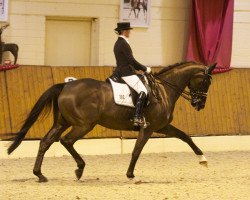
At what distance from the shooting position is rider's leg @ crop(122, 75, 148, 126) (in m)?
13.0

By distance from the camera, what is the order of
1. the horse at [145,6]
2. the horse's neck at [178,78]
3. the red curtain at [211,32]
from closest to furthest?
the horse's neck at [178,78]
the horse at [145,6]
the red curtain at [211,32]

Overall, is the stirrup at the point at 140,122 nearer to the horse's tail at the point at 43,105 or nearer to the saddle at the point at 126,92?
the saddle at the point at 126,92

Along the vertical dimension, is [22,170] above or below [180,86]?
below

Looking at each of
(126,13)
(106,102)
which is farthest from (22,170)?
(126,13)

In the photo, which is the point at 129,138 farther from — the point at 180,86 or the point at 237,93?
the point at 180,86

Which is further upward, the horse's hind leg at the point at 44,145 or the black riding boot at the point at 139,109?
the black riding boot at the point at 139,109

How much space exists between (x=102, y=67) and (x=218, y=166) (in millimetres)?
3513

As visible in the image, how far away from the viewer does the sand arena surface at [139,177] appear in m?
11.5

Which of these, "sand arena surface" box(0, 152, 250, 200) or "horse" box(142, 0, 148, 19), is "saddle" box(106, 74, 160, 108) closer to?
"sand arena surface" box(0, 152, 250, 200)

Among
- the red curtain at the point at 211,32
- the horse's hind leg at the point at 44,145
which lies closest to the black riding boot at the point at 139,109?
the horse's hind leg at the point at 44,145

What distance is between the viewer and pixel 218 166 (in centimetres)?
1537

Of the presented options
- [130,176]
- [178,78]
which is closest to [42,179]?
[130,176]

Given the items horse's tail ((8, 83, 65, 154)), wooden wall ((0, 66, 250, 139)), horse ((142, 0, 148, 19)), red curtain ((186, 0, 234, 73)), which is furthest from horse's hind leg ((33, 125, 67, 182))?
red curtain ((186, 0, 234, 73))

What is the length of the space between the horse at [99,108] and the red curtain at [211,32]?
462 centimetres
